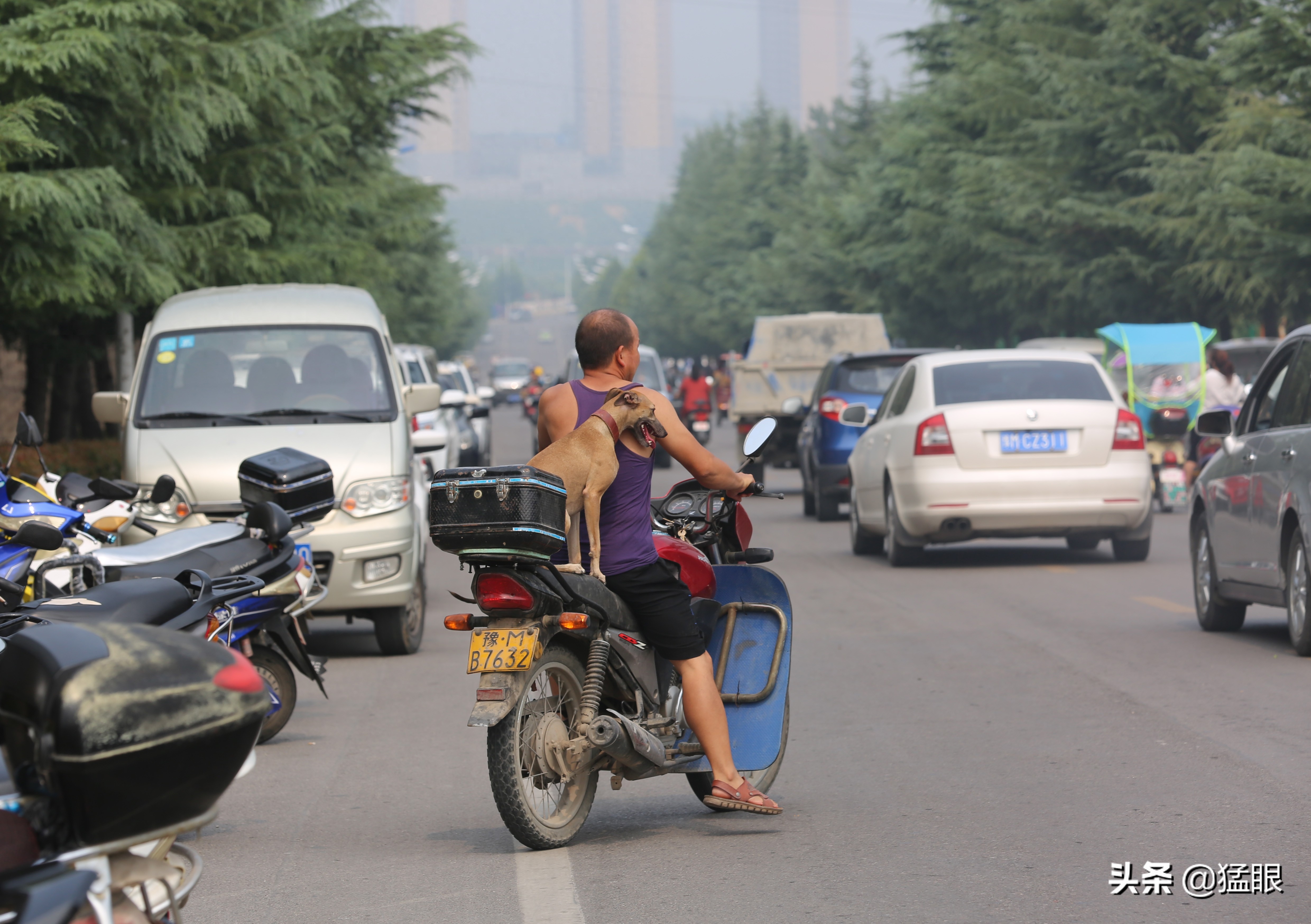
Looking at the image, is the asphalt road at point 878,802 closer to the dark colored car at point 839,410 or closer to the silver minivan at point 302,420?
the silver minivan at point 302,420

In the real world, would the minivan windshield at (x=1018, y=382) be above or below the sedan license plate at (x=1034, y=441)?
above

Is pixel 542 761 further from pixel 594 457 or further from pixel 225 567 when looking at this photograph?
pixel 225 567

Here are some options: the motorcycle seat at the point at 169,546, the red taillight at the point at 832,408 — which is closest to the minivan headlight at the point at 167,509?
the motorcycle seat at the point at 169,546

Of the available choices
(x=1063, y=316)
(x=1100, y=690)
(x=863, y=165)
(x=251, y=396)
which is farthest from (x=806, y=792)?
(x=863, y=165)

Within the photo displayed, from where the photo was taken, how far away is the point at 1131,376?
23.2m

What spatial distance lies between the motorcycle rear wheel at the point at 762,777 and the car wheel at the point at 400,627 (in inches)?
192

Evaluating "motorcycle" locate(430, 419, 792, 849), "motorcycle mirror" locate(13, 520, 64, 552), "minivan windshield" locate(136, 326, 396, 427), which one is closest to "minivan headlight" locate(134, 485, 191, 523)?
"minivan windshield" locate(136, 326, 396, 427)

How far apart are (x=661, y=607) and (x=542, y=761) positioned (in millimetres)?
624

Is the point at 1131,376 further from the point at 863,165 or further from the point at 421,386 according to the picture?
the point at 863,165

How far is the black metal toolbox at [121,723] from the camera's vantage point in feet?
10.2

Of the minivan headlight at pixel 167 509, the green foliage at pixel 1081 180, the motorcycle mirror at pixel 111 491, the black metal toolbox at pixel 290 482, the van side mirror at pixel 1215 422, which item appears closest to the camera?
the motorcycle mirror at pixel 111 491

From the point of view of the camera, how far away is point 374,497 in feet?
37.1

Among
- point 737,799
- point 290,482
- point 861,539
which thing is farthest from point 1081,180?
point 737,799

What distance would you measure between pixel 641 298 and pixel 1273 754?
13029 cm
